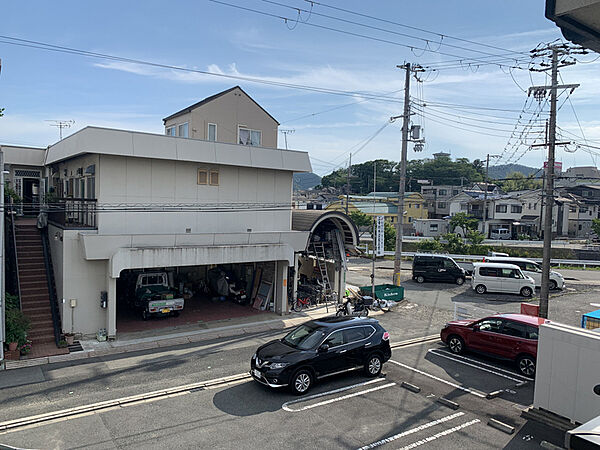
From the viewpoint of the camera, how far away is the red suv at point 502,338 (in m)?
12.5

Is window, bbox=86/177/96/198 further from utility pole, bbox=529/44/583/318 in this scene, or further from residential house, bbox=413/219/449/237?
residential house, bbox=413/219/449/237

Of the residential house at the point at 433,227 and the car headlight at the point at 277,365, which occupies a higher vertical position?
the residential house at the point at 433,227

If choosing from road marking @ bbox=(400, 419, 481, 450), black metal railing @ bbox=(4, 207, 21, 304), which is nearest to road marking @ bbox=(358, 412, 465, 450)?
road marking @ bbox=(400, 419, 481, 450)

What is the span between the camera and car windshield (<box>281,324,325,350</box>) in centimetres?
1138

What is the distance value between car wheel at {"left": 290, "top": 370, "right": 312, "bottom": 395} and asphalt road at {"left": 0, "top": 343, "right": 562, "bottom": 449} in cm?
26

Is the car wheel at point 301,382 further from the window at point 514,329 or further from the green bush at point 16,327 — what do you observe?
the green bush at point 16,327

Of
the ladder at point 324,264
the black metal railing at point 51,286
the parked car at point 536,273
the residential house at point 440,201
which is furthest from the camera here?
the residential house at point 440,201

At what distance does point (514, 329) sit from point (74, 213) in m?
16.6

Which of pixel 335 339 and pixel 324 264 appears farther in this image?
pixel 324 264

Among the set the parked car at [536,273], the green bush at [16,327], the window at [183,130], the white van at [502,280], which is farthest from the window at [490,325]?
the window at [183,130]

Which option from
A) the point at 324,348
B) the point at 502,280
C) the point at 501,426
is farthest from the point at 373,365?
the point at 502,280

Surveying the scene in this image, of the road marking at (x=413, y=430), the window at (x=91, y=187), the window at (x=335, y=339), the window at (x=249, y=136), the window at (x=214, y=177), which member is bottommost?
the road marking at (x=413, y=430)

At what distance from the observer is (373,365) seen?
12109mm

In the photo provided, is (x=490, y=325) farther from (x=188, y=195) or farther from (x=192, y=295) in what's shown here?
(x=192, y=295)
